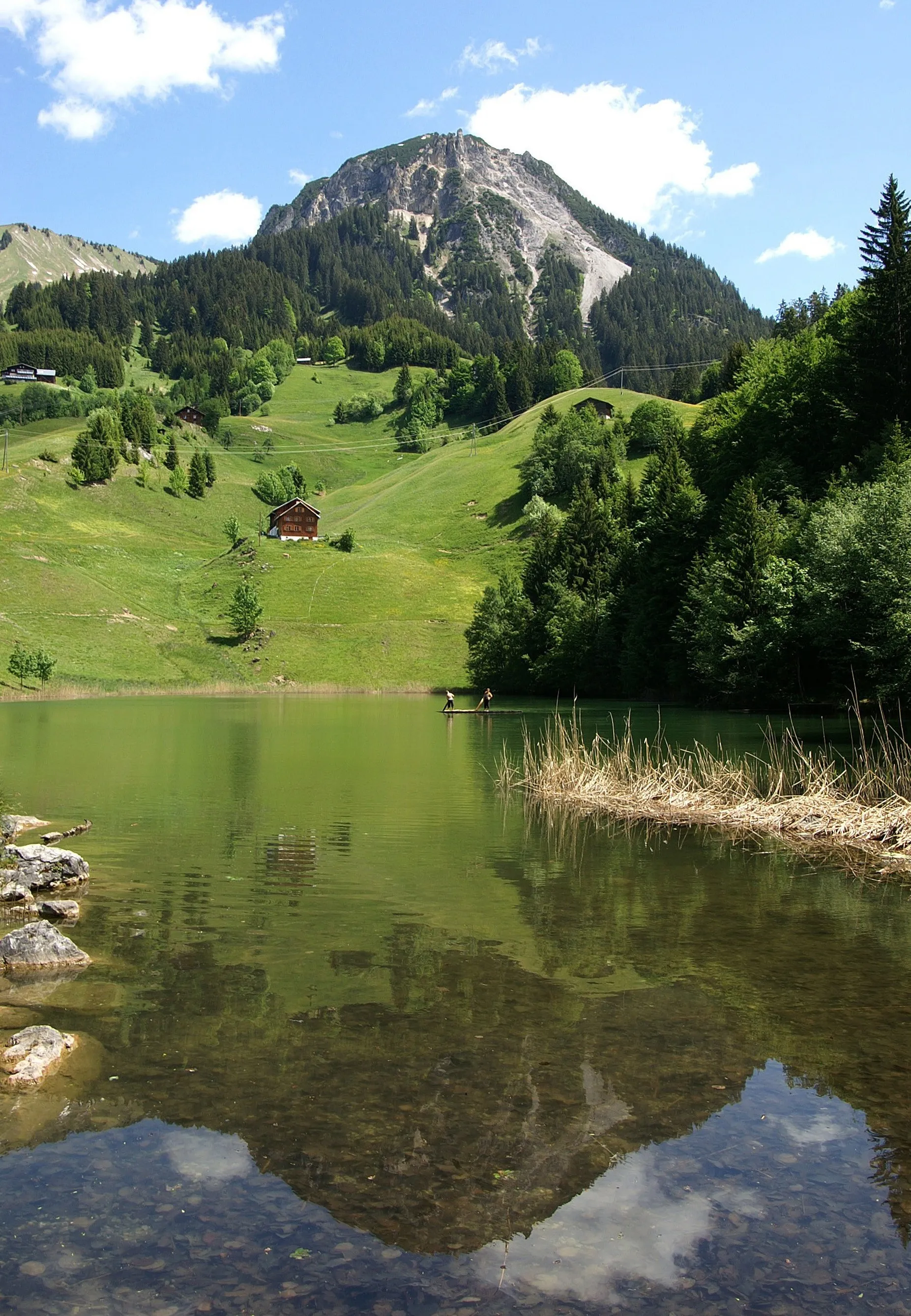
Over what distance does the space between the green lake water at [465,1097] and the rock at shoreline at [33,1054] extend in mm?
218

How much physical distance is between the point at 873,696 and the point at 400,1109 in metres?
41.1

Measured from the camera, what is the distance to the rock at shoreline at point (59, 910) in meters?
15.1

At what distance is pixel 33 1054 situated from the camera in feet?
30.4

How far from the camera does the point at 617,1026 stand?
10586mm

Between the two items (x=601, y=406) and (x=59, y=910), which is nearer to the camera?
(x=59, y=910)

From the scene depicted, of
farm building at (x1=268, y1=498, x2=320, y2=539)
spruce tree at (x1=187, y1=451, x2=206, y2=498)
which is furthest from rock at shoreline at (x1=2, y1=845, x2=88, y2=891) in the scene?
spruce tree at (x1=187, y1=451, x2=206, y2=498)

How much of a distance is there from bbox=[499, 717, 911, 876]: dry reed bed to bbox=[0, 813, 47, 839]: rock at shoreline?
43.6 feet

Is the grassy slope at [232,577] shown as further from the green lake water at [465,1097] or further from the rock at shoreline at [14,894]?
the green lake water at [465,1097]

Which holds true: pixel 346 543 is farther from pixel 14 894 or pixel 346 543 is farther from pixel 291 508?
pixel 14 894

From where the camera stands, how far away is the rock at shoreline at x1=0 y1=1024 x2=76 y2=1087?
29.5 feet

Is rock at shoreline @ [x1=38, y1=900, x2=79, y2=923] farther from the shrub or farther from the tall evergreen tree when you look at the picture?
the shrub

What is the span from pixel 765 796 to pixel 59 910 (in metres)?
17.4

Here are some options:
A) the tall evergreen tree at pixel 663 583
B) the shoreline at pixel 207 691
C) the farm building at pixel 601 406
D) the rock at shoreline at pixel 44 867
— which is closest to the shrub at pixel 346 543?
the shoreline at pixel 207 691

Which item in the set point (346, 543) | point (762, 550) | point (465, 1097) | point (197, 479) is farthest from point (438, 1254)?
point (197, 479)
